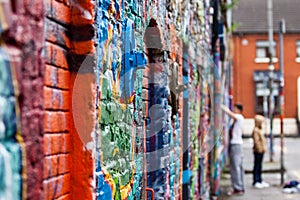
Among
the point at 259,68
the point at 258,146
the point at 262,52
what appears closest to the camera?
the point at 258,146

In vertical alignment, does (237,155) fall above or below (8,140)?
below

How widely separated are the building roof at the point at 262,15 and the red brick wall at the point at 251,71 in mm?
873

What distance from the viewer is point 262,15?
155ft

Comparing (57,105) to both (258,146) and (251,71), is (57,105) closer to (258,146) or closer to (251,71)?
(258,146)

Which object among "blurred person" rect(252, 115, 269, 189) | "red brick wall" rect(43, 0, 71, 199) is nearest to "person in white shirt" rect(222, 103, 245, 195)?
"blurred person" rect(252, 115, 269, 189)

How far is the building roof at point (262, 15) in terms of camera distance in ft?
149

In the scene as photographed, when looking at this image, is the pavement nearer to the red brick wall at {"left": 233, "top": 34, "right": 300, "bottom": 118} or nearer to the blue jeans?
the blue jeans

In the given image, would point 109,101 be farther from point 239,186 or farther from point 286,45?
point 286,45

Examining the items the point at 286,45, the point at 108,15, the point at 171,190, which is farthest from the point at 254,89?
the point at 108,15

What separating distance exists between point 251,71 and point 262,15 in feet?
17.6

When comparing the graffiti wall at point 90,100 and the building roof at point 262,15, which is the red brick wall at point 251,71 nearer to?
the building roof at point 262,15

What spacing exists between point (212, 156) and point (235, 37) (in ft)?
103

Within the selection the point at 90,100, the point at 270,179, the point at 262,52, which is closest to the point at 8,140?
the point at 90,100

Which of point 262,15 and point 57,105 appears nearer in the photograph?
point 57,105
